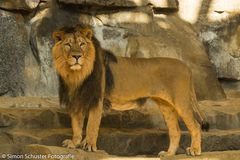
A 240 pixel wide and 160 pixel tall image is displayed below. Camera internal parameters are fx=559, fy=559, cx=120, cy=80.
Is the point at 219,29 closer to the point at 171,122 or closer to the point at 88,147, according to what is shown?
the point at 171,122

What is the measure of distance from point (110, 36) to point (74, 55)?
3.06m

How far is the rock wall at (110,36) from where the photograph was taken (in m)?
8.66

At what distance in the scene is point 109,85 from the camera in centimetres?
672

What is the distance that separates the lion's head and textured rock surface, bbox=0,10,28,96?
7.07 feet

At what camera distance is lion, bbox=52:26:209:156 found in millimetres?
6438

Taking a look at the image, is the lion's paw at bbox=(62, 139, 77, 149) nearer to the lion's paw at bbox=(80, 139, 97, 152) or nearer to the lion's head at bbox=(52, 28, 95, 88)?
the lion's paw at bbox=(80, 139, 97, 152)

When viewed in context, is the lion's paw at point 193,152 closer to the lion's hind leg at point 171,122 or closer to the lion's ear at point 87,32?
the lion's hind leg at point 171,122

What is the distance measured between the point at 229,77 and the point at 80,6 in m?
3.04

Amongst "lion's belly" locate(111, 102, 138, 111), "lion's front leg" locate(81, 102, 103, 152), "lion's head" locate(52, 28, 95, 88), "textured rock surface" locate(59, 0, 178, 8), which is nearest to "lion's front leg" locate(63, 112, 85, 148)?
"lion's front leg" locate(81, 102, 103, 152)

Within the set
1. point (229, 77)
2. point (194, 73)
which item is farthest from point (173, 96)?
point (229, 77)

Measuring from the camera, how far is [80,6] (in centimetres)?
923

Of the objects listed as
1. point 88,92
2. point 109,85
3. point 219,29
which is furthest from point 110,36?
point 88,92

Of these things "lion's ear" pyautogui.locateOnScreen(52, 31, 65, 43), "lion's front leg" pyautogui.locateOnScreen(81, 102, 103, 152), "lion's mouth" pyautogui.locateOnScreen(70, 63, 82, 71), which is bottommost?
"lion's front leg" pyautogui.locateOnScreen(81, 102, 103, 152)

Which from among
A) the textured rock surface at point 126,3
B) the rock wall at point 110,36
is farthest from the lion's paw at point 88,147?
the textured rock surface at point 126,3
